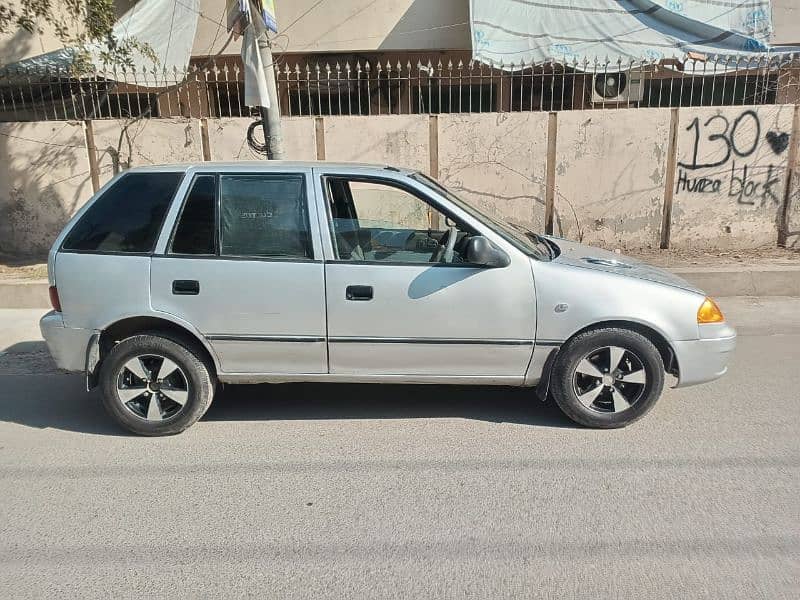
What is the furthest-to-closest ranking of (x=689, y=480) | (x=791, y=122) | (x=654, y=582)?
(x=791, y=122) < (x=689, y=480) < (x=654, y=582)

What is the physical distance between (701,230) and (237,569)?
796 centimetres

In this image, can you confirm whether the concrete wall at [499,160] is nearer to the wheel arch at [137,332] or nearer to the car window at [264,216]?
the car window at [264,216]

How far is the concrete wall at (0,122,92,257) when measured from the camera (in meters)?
8.33

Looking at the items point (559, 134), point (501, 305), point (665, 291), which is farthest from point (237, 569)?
point (559, 134)

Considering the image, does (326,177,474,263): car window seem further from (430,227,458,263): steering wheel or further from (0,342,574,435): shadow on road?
(0,342,574,435): shadow on road

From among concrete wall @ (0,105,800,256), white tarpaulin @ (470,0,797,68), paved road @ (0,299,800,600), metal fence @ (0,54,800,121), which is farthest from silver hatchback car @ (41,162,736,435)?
white tarpaulin @ (470,0,797,68)

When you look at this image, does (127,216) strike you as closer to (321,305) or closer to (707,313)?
(321,305)

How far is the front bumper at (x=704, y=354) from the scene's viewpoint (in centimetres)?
376

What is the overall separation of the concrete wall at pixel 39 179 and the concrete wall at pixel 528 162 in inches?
0.6

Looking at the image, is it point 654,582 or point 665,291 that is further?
point 665,291

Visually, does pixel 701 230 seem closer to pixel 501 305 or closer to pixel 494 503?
pixel 501 305

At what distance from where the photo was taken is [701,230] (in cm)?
838

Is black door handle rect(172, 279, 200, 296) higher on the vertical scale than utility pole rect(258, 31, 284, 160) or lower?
lower

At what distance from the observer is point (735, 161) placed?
809 cm
